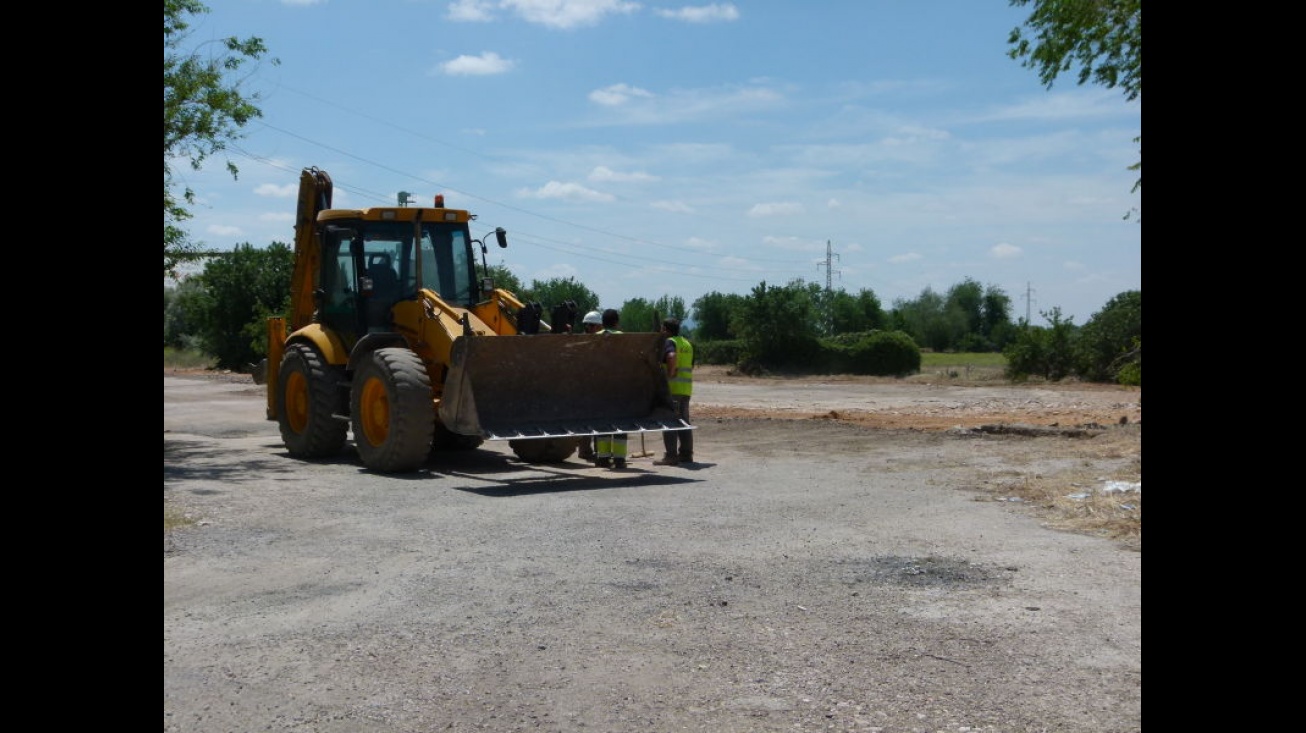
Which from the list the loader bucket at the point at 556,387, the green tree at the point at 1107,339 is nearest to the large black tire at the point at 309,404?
the loader bucket at the point at 556,387

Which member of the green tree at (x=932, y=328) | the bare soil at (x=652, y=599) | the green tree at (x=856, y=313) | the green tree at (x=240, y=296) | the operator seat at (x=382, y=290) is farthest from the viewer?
the green tree at (x=932, y=328)

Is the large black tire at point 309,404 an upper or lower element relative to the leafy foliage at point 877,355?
lower

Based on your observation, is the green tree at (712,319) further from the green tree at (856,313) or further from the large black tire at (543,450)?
the large black tire at (543,450)

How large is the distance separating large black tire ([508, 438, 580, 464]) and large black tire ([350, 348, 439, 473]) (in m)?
1.70

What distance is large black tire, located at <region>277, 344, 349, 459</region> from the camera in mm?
14594

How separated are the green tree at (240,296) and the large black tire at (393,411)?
110 ft

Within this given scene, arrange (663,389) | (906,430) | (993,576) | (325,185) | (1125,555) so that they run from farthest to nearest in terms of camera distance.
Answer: (906,430) → (325,185) → (663,389) → (1125,555) → (993,576)

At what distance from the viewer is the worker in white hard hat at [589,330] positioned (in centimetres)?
1516

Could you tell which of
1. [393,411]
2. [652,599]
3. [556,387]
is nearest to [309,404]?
[393,411]

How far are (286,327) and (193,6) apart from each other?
442cm
